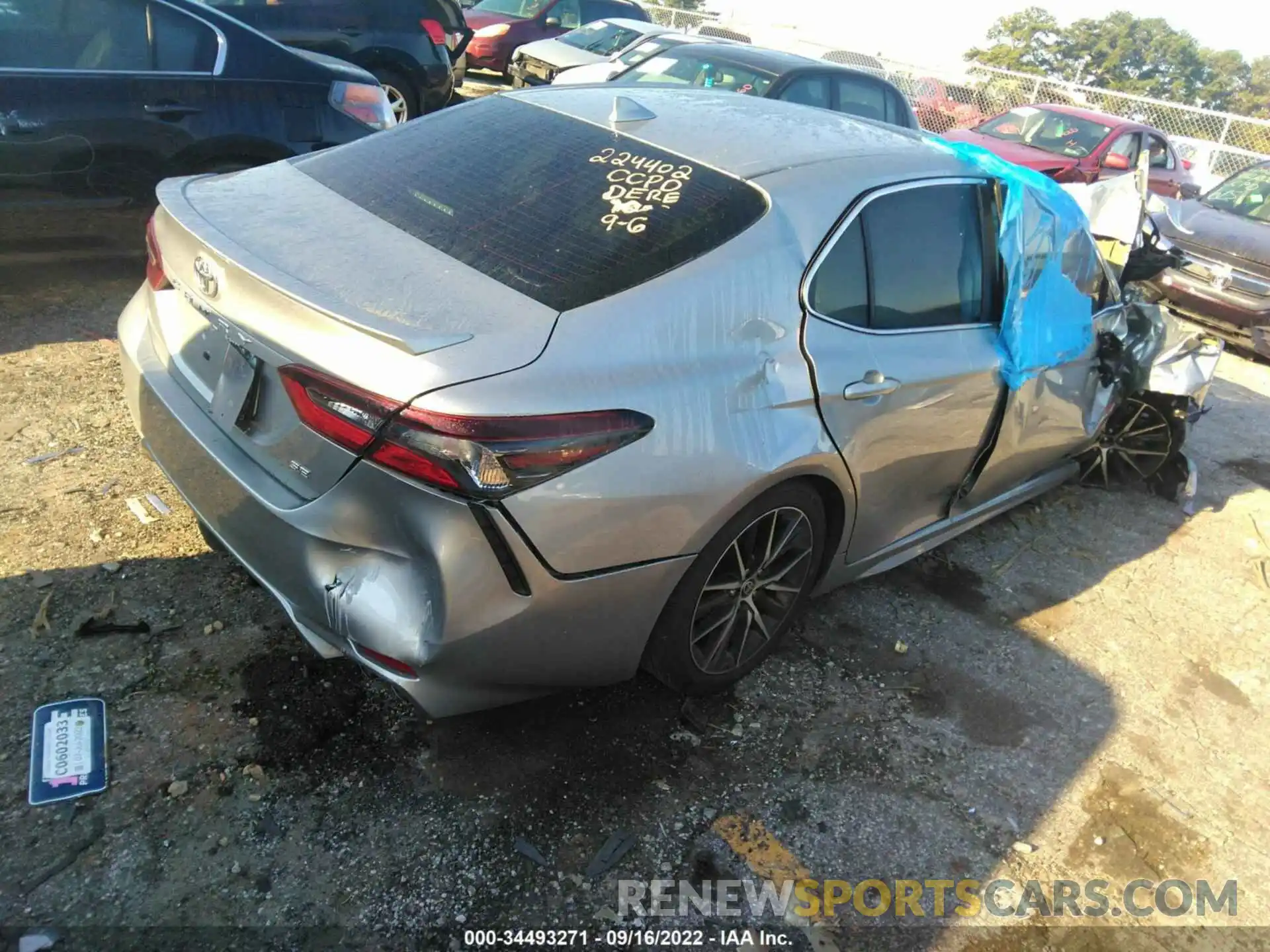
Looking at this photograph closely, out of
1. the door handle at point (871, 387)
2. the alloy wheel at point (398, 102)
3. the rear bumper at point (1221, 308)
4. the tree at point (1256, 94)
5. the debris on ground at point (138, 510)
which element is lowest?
the tree at point (1256, 94)

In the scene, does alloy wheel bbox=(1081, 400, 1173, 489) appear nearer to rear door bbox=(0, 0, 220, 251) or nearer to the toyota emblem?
the toyota emblem

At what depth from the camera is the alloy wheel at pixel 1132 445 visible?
5141mm

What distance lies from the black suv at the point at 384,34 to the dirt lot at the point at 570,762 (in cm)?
544

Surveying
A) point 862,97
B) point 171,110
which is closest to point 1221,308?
point 862,97

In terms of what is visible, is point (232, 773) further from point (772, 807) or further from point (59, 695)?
point (772, 807)

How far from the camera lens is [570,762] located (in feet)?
8.95

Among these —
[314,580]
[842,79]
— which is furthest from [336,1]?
[314,580]

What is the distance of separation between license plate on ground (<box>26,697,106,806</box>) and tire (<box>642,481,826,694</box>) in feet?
4.81

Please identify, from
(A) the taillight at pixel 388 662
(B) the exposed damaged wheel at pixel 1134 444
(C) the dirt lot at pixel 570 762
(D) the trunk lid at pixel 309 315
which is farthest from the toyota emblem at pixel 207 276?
(B) the exposed damaged wheel at pixel 1134 444

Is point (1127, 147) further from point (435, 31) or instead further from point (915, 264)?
point (915, 264)

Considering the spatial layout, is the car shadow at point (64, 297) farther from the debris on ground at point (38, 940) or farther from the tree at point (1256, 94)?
the tree at point (1256, 94)

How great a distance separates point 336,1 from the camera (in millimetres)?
8609

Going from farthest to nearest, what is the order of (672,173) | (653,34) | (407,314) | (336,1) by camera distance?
(653,34), (336,1), (672,173), (407,314)

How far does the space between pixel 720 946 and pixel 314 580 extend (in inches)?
52.2
